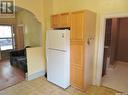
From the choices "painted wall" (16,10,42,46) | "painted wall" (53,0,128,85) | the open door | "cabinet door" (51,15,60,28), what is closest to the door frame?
"painted wall" (53,0,128,85)

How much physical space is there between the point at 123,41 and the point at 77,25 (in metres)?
3.90

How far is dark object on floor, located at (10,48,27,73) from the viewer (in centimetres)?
439

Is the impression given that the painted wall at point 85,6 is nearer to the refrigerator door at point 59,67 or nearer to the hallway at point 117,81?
the hallway at point 117,81

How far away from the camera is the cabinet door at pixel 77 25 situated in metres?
2.65

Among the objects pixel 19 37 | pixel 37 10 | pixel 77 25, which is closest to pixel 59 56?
pixel 77 25

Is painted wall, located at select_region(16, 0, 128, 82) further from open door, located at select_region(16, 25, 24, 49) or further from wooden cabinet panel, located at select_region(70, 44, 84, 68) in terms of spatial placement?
open door, located at select_region(16, 25, 24, 49)

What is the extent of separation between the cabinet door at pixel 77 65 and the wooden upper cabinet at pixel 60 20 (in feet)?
2.03

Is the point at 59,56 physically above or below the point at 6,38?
below

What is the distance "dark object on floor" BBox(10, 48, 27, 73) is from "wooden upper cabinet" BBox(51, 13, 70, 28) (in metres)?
1.97

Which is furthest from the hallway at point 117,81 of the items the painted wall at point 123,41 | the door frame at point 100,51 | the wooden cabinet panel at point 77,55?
the painted wall at point 123,41

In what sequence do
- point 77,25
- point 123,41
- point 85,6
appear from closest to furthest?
point 77,25 < point 85,6 < point 123,41

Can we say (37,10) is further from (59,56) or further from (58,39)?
(59,56)

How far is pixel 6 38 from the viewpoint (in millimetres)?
6402

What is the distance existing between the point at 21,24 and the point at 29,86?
375 cm
